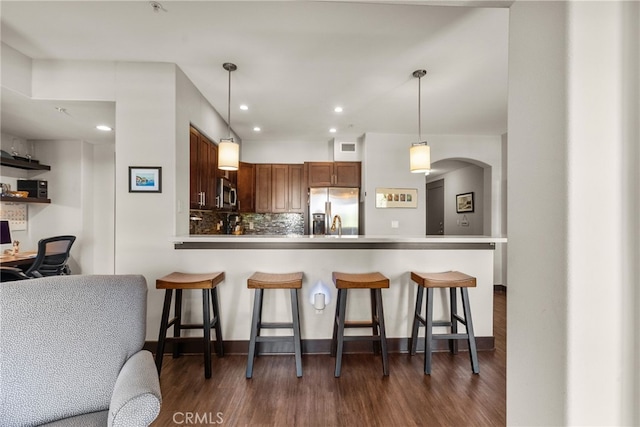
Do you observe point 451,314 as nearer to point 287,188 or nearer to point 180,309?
point 180,309

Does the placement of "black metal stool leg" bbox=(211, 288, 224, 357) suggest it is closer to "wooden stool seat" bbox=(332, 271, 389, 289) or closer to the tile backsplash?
"wooden stool seat" bbox=(332, 271, 389, 289)

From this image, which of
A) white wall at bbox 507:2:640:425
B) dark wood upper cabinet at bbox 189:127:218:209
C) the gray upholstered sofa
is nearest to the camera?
white wall at bbox 507:2:640:425

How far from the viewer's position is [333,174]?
4793mm

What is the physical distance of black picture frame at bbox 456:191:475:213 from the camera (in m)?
5.61

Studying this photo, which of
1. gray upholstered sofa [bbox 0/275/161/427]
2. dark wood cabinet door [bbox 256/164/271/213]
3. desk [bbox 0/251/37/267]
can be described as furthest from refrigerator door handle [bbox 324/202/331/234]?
desk [bbox 0/251/37/267]

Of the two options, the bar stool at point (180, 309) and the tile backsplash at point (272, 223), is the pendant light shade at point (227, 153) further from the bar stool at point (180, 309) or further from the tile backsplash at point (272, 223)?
the tile backsplash at point (272, 223)

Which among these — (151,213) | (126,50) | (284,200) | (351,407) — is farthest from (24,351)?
(284,200)

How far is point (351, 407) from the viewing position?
178 centimetres

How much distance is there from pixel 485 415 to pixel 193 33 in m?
3.28

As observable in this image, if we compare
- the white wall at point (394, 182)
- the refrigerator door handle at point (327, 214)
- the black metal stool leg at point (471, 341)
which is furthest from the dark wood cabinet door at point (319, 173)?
the black metal stool leg at point (471, 341)

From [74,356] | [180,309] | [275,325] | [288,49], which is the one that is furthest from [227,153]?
[74,356]

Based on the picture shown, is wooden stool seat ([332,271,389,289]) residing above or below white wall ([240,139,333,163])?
below

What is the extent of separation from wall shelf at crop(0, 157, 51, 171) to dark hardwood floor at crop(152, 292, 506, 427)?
3.56m

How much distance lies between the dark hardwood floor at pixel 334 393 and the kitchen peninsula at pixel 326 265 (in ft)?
1.02
